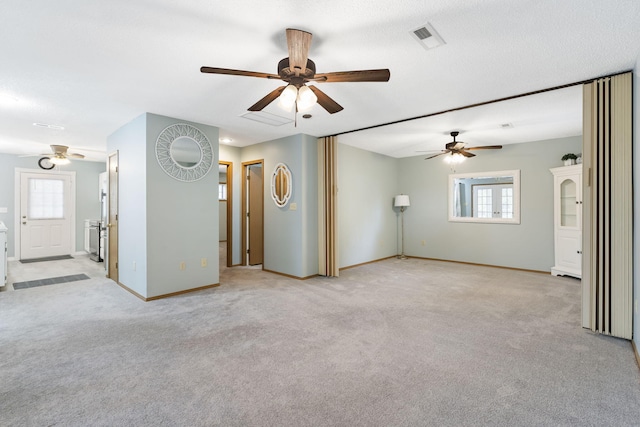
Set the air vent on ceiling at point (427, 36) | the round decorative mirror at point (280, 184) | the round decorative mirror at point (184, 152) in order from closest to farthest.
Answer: the air vent on ceiling at point (427, 36), the round decorative mirror at point (184, 152), the round decorative mirror at point (280, 184)

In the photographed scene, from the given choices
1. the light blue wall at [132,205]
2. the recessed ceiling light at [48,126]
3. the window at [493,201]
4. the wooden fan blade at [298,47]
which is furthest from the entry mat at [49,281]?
the window at [493,201]

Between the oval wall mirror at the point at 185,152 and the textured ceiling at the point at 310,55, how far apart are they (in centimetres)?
37

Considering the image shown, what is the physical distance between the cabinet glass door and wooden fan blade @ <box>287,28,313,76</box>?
5.42m

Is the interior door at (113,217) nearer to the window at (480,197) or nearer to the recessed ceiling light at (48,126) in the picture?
the recessed ceiling light at (48,126)

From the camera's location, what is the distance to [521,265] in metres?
5.95

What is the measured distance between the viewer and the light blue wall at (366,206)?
616 centimetres

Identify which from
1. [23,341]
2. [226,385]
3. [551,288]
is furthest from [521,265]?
[23,341]

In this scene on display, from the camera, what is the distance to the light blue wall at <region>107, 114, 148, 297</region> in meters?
4.06

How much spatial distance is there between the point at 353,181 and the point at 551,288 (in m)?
3.73

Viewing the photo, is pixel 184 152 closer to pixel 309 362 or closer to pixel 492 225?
pixel 309 362

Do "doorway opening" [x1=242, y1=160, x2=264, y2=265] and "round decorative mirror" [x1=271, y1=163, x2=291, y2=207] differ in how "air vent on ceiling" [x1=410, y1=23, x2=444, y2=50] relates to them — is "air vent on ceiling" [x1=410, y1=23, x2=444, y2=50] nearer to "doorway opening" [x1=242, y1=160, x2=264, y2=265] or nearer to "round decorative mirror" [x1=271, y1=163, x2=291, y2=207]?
"round decorative mirror" [x1=271, y1=163, x2=291, y2=207]

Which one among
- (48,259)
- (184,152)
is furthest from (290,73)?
(48,259)

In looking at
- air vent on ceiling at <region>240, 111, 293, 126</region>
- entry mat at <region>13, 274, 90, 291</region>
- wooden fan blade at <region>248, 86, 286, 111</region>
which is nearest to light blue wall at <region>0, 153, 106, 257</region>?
entry mat at <region>13, 274, 90, 291</region>

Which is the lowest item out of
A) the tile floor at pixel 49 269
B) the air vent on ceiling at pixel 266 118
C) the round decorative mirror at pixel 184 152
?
the tile floor at pixel 49 269
